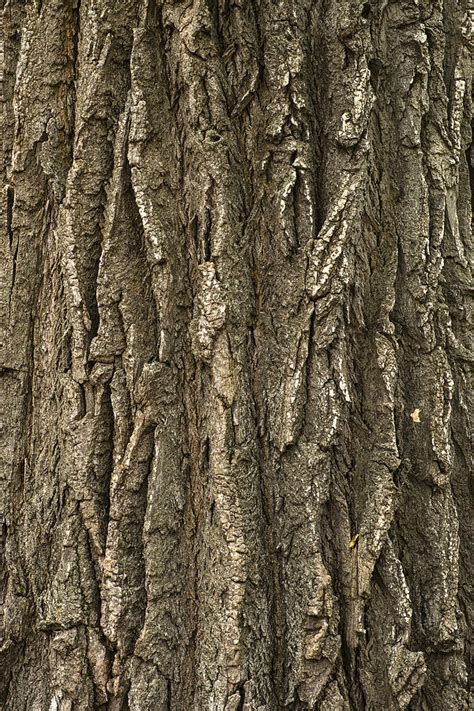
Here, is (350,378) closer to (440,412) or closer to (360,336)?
(360,336)

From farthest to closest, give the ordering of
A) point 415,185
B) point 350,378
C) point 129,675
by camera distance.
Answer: point 415,185, point 350,378, point 129,675

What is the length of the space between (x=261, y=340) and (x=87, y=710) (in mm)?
1103

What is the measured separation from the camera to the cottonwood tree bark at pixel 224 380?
1.92 m

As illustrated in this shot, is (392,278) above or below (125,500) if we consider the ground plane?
above

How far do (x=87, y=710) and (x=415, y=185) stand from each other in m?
1.77

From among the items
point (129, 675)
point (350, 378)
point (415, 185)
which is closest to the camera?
point (129, 675)

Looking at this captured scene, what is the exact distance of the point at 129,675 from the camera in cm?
189

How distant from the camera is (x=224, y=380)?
197cm

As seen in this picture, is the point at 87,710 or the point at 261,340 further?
the point at 261,340

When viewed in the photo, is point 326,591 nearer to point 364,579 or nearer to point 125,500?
point 364,579

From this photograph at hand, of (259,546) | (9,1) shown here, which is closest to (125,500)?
(259,546)

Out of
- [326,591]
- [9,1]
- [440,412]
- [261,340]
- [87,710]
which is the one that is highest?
[9,1]

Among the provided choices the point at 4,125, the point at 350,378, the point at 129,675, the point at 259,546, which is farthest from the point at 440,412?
the point at 4,125

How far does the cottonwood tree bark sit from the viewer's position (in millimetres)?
1920
